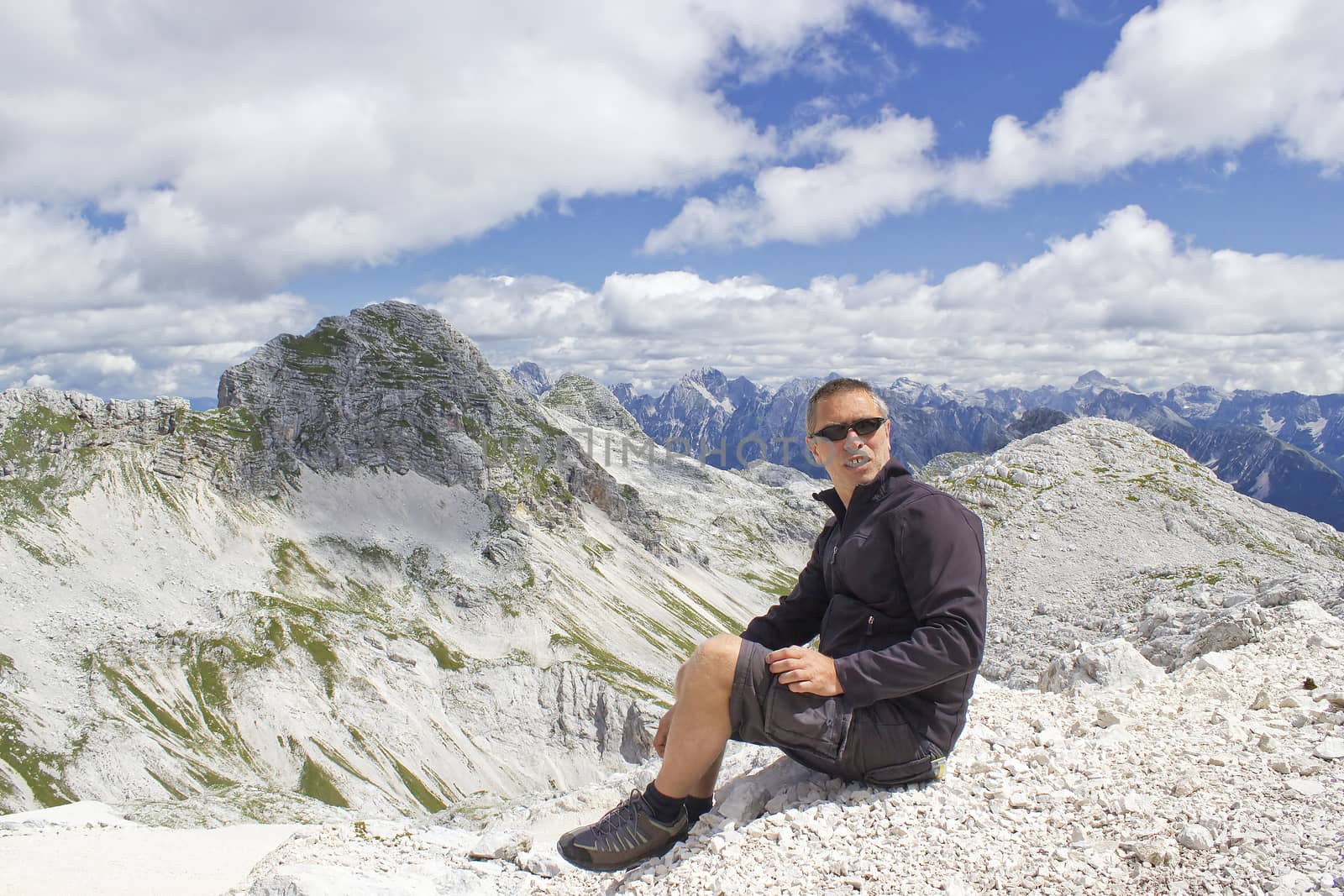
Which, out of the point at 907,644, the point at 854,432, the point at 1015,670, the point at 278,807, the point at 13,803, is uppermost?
the point at 854,432

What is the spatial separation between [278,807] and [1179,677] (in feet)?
217

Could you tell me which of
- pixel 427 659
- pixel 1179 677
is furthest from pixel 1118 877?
pixel 427 659

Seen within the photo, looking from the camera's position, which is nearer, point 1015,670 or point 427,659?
point 1015,670

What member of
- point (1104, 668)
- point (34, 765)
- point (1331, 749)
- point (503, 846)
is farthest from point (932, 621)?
point (34, 765)

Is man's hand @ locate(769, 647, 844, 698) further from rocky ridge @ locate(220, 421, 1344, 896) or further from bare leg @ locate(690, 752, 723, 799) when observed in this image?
rocky ridge @ locate(220, 421, 1344, 896)

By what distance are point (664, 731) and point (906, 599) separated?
3.46 meters

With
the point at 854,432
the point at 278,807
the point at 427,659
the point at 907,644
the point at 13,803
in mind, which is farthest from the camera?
the point at 427,659

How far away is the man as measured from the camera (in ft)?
25.3

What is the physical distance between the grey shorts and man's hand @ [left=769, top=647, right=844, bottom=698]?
193 millimetres

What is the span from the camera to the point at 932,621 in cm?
772

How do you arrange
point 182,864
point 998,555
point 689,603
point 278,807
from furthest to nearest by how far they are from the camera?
1. point 689,603
2. point 278,807
3. point 998,555
4. point 182,864

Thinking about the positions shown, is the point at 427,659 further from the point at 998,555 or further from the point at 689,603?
the point at 998,555

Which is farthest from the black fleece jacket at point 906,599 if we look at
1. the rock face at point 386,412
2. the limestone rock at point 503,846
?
the rock face at point 386,412

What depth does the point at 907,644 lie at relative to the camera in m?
7.66
